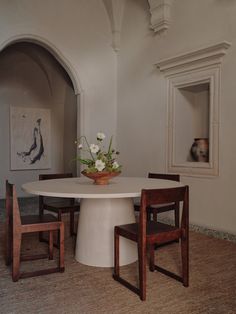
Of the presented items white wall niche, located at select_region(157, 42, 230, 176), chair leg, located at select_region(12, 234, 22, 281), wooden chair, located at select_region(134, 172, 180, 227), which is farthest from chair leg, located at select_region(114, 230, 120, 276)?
white wall niche, located at select_region(157, 42, 230, 176)

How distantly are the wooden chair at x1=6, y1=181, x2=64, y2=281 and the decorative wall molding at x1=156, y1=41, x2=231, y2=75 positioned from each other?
9.18 feet

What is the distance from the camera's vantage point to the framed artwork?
701cm

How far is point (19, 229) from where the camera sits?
2.49 meters

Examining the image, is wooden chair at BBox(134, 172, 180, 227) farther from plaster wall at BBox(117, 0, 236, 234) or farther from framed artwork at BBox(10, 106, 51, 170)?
framed artwork at BBox(10, 106, 51, 170)

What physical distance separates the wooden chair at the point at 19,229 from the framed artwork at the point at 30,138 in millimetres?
4391

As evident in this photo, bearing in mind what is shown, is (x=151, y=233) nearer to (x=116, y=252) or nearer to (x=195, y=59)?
(x=116, y=252)

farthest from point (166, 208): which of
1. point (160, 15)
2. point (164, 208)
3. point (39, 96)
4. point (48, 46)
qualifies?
point (39, 96)

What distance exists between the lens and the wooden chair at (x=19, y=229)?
97.5 inches

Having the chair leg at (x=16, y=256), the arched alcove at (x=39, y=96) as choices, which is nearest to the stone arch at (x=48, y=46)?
the arched alcove at (x=39, y=96)

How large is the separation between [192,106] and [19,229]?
10.9 ft

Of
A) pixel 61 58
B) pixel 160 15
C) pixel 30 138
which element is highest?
pixel 160 15

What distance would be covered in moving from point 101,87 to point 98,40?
854 mm

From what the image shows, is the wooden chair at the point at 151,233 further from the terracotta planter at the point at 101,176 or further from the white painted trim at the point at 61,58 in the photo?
the white painted trim at the point at 61,58

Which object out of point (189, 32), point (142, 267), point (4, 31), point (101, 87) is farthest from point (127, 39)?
point (142, 267)
